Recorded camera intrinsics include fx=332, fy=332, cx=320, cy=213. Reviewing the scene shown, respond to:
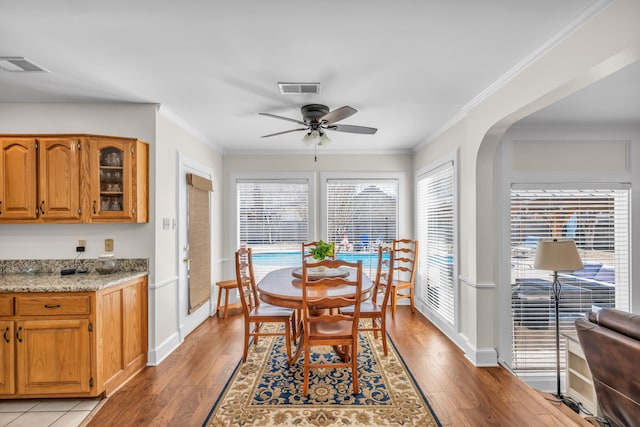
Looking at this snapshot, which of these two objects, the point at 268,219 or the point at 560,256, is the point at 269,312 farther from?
the point at 560,256

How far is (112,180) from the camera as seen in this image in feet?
10.2

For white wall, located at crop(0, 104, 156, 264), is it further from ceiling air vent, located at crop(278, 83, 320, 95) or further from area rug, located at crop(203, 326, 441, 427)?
area rug, located at crop(203, 326, 441, 427)

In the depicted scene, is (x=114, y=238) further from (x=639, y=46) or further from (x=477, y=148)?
(x=639, y=46)

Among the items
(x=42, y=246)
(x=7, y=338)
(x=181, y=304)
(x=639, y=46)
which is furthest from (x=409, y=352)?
(x=42, y=246)

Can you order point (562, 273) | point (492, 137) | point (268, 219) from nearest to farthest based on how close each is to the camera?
point (492, 137) → point (562, 273) → point (268, 219)

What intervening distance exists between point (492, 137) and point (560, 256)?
1279mm

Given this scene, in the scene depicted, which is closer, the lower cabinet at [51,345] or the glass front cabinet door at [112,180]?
the lower cabinet at [51,345]

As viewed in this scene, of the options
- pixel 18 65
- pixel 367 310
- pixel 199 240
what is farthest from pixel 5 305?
pixel 367 310

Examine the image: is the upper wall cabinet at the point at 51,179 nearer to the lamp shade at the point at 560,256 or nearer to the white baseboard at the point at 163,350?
the white baseboard at the point at 163,350

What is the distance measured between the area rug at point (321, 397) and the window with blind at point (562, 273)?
152 cm

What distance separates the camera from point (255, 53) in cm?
228

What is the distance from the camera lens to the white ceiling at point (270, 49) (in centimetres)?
180

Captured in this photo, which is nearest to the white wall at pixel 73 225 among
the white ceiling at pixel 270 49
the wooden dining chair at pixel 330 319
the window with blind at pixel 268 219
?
the white ceiling at pixel 270 49

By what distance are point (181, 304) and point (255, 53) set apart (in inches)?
115
